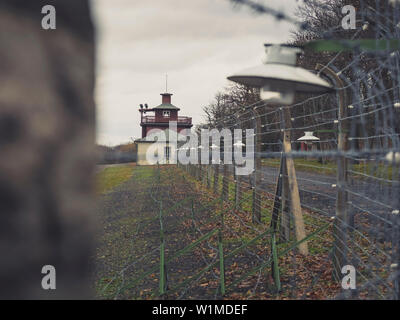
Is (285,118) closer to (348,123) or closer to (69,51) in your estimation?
(348,123)

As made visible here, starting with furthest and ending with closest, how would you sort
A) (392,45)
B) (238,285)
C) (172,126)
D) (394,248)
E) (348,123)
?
(172,126)
(238,285)
(348,123)
(394,248)
(392,45)

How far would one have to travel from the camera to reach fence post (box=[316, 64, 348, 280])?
4578mm

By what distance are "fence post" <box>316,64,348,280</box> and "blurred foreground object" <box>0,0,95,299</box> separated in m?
3.92

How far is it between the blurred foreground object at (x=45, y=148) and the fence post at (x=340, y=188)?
3916 mm

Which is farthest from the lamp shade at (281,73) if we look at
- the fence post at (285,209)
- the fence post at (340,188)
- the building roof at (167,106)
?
the building roof at (167,106)

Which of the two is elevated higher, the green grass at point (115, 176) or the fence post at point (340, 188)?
the fence post at point (340, 188)

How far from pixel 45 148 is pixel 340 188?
412cm

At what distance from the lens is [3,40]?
0.95 metres

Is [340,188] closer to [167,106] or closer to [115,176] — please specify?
[115,176]

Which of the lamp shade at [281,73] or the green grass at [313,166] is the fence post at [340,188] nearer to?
the green grass at [313,166]

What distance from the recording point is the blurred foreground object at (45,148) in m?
0.96
